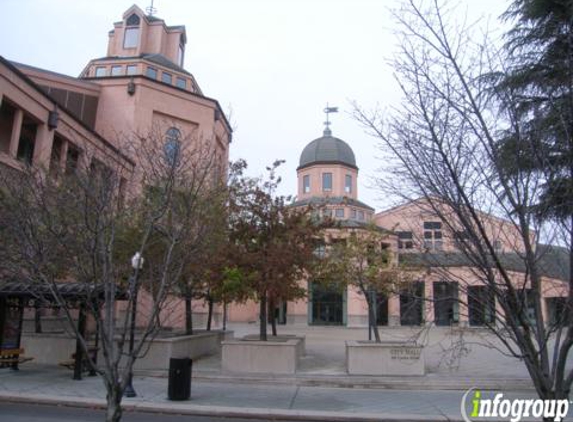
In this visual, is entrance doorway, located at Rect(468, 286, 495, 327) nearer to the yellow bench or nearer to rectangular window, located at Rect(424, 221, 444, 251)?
rectangular window, located at Rect(424, 221, 444, 251)

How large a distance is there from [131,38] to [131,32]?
2.27 feet

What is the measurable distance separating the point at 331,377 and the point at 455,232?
11.1 meters

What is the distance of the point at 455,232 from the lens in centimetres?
488

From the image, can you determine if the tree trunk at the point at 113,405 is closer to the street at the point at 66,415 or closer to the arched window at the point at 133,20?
the street at the point at 66,415

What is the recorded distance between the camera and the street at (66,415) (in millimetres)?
9930

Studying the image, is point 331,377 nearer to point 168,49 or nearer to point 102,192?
point 102,192

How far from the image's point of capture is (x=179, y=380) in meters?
12.0

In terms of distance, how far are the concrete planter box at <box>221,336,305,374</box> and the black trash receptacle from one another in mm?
3634

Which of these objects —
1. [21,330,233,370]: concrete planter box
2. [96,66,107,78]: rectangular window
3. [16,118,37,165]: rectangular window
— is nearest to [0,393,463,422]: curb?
[21,330,233,370]: concrete planter box

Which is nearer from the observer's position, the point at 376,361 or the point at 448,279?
the point at 448,279

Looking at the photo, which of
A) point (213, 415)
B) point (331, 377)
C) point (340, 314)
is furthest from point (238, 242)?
point (340, 314)

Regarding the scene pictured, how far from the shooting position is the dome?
5581 centimetres

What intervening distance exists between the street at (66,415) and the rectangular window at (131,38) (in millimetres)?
39189

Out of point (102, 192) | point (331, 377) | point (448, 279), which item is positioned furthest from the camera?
point (331, 377)
